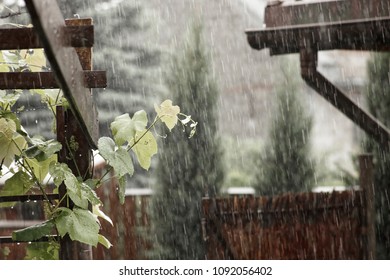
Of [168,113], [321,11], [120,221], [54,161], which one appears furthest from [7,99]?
[120,221]

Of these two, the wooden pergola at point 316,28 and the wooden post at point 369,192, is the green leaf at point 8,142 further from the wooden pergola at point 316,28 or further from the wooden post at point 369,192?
the wooden post at point 369,192

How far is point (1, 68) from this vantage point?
1.60 metres

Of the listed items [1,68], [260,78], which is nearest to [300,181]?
[1,68]

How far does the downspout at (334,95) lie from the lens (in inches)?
116

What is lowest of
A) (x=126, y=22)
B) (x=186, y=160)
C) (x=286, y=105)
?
(x=186, y=160)

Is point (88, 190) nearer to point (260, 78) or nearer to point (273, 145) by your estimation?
point (273, 145)

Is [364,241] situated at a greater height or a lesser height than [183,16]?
lesser

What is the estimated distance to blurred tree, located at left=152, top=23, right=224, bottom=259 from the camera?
5699mm

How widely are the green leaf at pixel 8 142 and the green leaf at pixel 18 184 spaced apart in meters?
0.09

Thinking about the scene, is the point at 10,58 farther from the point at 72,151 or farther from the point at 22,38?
the point at 22,38

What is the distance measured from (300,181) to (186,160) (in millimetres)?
1150

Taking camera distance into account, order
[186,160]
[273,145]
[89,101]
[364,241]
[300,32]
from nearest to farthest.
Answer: [89,101]
[300,32]
[364,241]
[186,160]
[273,145]

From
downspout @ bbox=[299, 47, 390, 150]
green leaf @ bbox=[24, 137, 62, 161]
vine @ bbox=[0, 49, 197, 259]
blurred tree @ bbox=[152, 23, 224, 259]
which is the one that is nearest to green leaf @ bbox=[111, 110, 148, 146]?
vine @ bbox=[0, 49, 197, 259]

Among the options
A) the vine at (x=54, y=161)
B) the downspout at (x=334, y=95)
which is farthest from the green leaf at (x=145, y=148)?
the downspout at (x=334, y=95)
